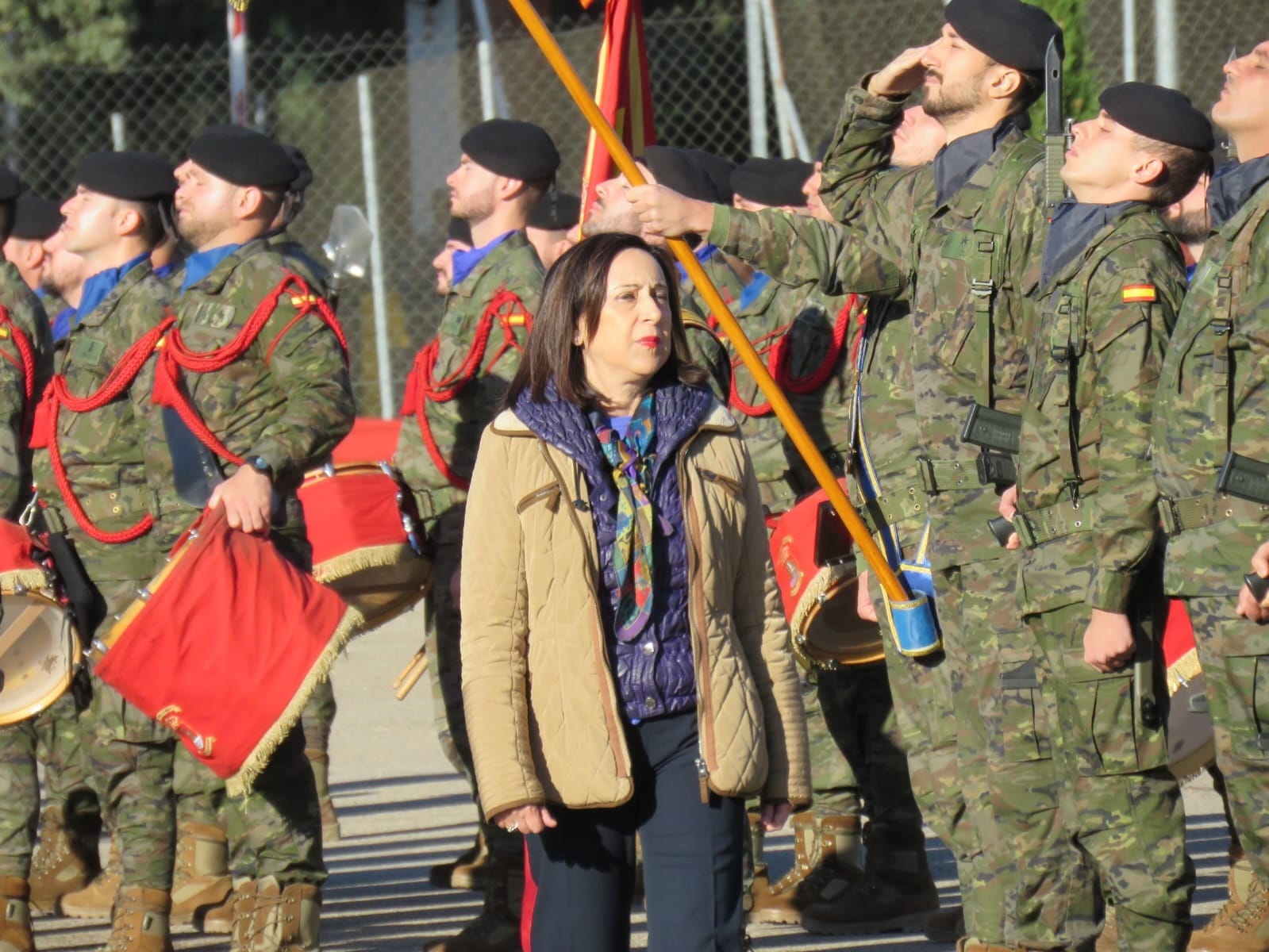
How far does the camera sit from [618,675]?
4.25 metres

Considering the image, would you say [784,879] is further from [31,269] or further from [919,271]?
[31,269]

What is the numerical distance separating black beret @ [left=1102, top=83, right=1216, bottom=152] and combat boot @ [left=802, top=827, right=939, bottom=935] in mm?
2604

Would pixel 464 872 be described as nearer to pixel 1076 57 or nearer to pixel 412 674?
pixel 412 674

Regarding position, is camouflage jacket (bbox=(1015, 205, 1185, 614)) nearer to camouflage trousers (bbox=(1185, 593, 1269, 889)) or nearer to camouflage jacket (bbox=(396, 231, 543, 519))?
camouflage trousers (bbox=(1185, 593, 1269, 889))

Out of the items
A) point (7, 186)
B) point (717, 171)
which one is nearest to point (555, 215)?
point (717, 171)

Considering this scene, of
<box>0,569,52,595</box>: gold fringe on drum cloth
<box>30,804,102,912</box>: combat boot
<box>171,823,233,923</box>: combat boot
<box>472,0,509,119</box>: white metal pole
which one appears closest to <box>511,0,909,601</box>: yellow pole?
<box>0,569,52,595</box>: gold fringe on drum cloth

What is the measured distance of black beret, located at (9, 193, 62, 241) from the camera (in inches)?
371

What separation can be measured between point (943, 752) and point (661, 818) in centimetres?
144

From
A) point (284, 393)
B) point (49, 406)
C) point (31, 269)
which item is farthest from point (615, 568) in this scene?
point (31, 269)

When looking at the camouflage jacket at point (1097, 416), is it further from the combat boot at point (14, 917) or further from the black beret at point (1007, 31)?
the combat boot at point (14, 917)

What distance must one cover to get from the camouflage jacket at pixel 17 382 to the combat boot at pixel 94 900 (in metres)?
1.31

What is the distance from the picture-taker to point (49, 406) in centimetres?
652

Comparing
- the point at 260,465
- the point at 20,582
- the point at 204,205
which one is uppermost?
the point at 204,205

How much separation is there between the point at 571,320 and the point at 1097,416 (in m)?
1.22
